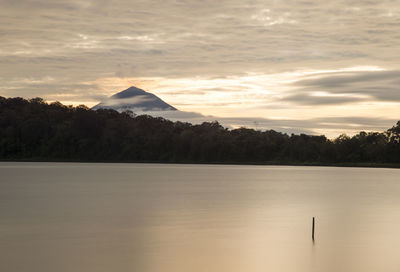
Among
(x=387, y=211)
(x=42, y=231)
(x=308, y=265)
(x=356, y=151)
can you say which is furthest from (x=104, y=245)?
(x=356, y=151)

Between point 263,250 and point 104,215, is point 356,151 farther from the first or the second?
point 263,250

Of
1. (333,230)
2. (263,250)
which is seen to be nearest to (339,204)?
(333,230)

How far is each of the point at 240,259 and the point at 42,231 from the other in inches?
631

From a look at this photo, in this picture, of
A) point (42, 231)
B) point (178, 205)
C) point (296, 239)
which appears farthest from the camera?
point (178, 205)

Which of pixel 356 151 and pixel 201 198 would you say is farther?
pixel 356 151

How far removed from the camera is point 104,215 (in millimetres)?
47688

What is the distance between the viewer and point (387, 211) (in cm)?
5497

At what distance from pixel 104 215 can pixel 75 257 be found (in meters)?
21.4

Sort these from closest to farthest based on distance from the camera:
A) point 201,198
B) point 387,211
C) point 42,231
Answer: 1. point 42,231
2. point 387,211
3. point 201,198

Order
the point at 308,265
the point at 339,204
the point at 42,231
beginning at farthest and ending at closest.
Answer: the point at 339,204 → the point at 42,231 → the point at 308,265

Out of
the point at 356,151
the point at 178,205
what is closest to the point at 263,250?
the point at 178,205

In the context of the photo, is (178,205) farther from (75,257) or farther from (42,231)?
(75,257)

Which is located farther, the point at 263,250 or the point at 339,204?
the point at 339,204

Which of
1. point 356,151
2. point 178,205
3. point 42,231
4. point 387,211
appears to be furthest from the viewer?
point 356,151
